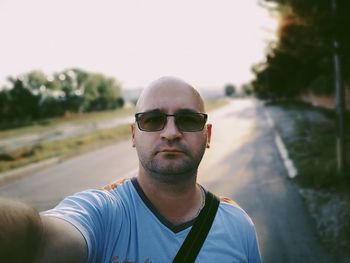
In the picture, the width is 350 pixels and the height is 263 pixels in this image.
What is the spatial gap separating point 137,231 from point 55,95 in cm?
6338

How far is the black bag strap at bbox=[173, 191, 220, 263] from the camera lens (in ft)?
5.01

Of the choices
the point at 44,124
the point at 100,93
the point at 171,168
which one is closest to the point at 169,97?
the point at 171,168

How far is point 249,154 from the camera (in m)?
12.7

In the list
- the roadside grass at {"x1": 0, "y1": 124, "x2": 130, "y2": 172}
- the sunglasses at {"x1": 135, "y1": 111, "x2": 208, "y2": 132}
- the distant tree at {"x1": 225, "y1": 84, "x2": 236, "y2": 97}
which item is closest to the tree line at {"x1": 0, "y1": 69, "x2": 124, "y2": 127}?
the roadside grass at {"x1": 0, "y1": 124, "x2": 130, "y2": 172}

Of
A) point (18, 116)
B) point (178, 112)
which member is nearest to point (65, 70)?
point (18, 116)

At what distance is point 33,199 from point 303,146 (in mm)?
9080

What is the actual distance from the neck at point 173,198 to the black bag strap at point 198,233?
73mm

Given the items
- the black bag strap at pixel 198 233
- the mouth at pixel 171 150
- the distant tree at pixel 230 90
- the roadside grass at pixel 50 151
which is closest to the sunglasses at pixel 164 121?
the mouth at pixel 171 150

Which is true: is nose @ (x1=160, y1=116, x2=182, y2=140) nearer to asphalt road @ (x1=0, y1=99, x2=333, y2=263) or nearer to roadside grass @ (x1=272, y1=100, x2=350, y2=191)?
asphalt road @ (x1=0, y1=99, x2=333, y2=263)

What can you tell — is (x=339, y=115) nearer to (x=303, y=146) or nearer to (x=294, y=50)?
(x=294, y=50)

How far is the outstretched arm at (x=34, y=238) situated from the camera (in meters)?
0.92

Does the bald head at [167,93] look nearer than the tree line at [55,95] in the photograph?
Yes

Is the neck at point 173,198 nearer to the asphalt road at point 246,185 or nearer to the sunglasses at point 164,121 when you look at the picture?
the sunglasses at point 164,121

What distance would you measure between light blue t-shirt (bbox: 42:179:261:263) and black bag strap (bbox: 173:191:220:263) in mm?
24
